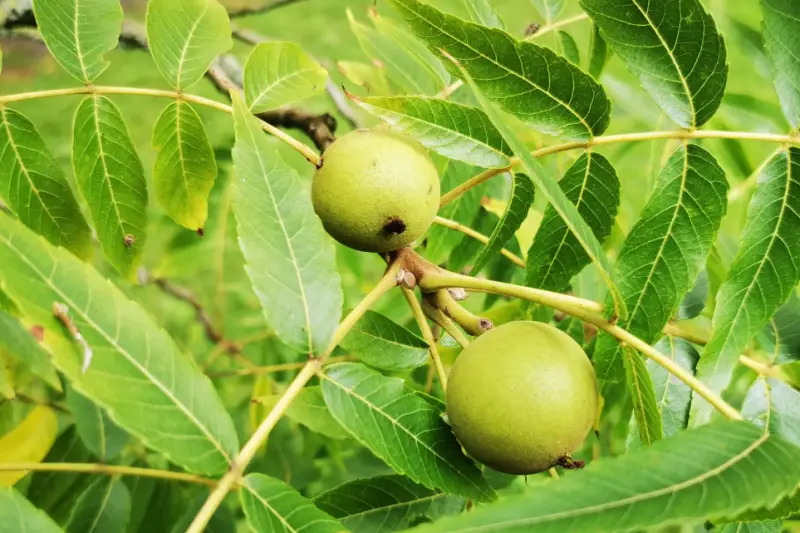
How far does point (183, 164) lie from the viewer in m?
1.55

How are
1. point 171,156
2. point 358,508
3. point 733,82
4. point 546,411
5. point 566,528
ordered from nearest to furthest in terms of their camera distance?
point 566,528
point 546,411
point 358,508
point 171,156
point 733,82

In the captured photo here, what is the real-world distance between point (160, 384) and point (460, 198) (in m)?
1.02

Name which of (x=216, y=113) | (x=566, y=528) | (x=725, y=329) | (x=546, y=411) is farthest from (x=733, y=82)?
(x=566, y=528)

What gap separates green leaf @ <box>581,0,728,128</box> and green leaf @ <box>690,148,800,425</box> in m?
0.18

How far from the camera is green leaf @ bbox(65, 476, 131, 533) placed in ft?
4.42

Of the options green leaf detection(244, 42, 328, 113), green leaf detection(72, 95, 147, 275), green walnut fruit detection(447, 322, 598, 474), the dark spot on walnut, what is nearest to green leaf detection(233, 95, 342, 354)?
the dark spot on walnut

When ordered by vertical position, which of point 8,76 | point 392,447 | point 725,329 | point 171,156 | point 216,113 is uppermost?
point 725,329

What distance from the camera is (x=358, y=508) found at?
1.29m

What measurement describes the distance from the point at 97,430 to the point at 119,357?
677 millimetres

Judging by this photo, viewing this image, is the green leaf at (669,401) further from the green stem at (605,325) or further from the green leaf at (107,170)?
the green leaf at (107,170)

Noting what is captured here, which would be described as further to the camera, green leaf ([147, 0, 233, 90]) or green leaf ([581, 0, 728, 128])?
green leaf ([147, 0, 233, 90])

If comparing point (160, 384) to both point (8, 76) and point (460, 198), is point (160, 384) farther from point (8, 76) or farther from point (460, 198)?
point (8, 76)

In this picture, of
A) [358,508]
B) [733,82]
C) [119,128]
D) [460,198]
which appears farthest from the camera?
[733,82]

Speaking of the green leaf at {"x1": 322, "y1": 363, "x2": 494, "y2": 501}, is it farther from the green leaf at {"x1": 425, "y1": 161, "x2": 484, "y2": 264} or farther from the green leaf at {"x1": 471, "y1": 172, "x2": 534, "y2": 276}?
the green leaf at {"x1": 425, "y1": 161, "x2": 484, "y2": 264}
